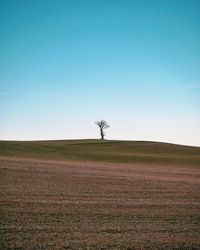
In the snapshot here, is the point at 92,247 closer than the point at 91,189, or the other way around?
the point at 92,247

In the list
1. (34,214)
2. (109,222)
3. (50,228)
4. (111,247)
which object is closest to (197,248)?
(111,247)

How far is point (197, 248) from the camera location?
11.2m

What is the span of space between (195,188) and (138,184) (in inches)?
187

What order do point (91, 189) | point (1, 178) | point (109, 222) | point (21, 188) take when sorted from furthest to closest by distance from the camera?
point (1, 178)
point (91, 189)
point (21, 188)
point (109, 222)

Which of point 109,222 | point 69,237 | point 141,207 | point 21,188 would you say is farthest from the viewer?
point 21,188

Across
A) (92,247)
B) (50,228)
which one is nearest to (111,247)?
(92,247)

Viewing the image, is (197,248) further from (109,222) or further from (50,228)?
(50,228)

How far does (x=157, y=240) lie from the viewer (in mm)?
11797

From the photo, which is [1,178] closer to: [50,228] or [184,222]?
[50,228]

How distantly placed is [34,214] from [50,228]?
89.5 inches

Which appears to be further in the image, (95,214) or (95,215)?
(95,214)

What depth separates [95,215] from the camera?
15.1 meters

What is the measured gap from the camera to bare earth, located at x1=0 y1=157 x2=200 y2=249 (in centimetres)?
1135

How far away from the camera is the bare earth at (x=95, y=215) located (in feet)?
37.2
